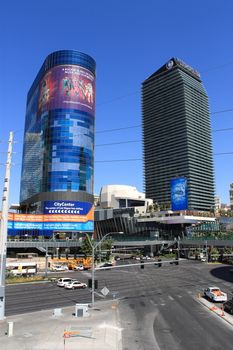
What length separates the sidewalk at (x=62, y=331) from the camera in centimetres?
2458

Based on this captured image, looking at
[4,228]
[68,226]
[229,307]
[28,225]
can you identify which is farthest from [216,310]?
[68,226]

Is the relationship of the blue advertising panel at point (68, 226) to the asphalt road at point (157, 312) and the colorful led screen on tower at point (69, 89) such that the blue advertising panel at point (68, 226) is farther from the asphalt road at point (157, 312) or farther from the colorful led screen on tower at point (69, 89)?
the asphalt road at point (157, 312)

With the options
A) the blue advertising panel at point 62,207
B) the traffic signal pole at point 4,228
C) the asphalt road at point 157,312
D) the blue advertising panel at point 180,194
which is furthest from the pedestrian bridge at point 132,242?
the traffic signal pole at point 4,228

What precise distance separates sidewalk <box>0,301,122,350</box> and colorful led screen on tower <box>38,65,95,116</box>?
129850 millimetres

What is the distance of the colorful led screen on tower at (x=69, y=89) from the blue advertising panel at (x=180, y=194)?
56.6 meters

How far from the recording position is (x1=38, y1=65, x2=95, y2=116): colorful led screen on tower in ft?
521

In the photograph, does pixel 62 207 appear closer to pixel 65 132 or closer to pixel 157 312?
pixel 65 132

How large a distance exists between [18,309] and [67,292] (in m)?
16.0

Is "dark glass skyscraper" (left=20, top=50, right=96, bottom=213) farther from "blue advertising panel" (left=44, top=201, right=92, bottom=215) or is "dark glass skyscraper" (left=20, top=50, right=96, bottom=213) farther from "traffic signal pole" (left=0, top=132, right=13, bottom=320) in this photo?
"traffic signal pole" (left=0, top=132, right=13, bottom=320)

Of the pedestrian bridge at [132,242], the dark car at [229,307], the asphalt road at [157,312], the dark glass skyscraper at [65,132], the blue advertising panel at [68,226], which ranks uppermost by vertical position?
the dark glass skyscraper at [65,132]

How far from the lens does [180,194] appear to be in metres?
127

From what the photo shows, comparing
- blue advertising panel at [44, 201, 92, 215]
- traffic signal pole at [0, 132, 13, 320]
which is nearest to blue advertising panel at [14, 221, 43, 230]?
blue advertising panel at [44, 201, 92, 215]

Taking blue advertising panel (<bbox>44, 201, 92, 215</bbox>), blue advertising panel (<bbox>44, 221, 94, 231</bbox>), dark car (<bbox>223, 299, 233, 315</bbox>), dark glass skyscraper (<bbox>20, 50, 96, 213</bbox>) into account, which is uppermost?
dark glass skyscraper (<bbox>20, 50, 96, 213</bbox>)

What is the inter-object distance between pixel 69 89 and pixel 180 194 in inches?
2748
